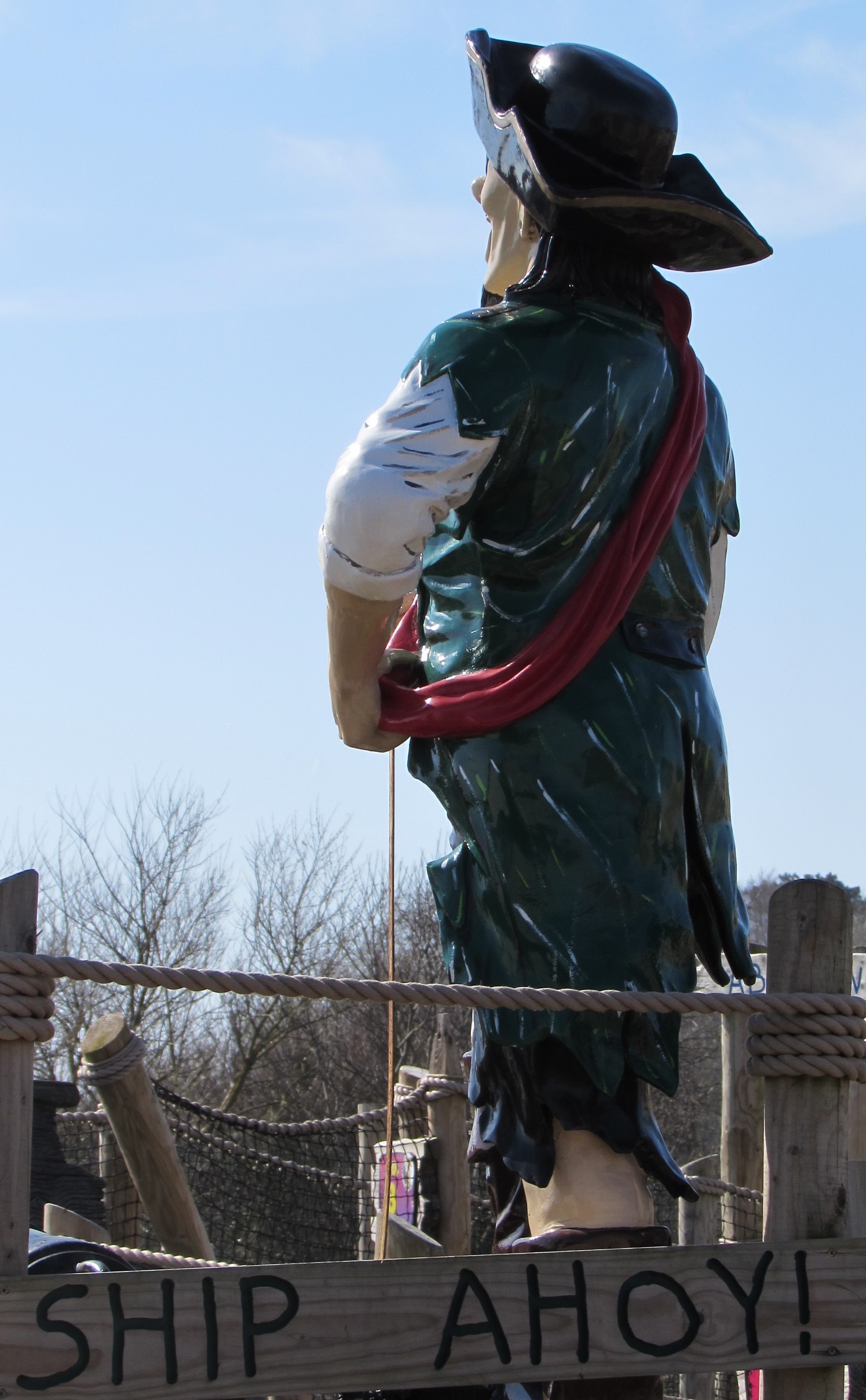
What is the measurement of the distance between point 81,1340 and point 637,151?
6.36ft

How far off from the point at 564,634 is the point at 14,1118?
110 cm

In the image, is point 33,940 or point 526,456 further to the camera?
point 526,456

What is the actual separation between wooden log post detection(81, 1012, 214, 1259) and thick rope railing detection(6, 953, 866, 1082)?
301cm

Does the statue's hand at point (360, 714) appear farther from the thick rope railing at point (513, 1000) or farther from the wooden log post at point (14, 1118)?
the wooden log post at point (14, 1118)

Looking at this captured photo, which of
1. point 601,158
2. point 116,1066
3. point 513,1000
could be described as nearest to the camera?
point 513,1000

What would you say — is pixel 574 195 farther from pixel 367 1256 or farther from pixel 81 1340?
pixel 367 1256

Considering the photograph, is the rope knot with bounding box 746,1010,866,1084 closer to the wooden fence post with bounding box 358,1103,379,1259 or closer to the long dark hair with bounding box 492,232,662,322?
the long dark hair with bounding box 492,232,662,322

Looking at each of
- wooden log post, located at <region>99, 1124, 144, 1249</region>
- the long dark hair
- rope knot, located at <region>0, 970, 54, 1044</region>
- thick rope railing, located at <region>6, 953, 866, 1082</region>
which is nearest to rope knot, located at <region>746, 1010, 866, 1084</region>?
thick rope railing, located at <region>6, 953, 866, 1082</region>

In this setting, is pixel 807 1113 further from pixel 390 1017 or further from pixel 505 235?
pixel 505 235

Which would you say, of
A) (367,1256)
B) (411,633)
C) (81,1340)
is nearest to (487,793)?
(411,633)

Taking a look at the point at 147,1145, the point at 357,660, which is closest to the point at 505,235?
the point at 357,660

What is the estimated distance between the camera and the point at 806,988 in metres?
2.31

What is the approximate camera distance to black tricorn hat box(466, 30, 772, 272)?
2715 mm

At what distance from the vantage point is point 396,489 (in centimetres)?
246
